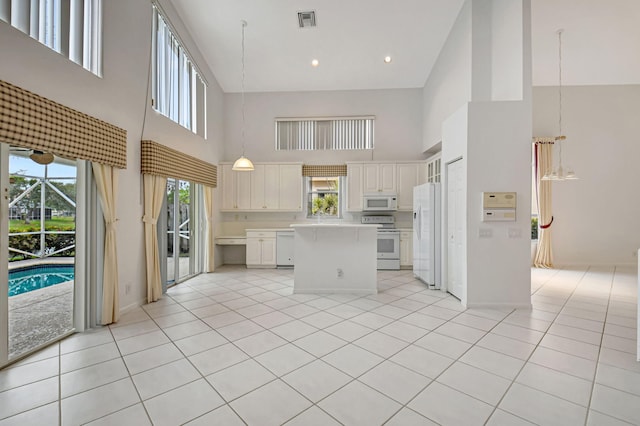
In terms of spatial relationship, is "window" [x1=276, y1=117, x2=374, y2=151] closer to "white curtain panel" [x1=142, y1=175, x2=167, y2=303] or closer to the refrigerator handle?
the refrigerator handle

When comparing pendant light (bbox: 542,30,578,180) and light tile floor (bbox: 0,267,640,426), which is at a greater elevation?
pendant light (bbox: 542,30,578,180)

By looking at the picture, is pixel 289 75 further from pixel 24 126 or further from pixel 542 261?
pixel 542 261

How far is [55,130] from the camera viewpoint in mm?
2453

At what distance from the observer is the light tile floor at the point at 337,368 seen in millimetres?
1804

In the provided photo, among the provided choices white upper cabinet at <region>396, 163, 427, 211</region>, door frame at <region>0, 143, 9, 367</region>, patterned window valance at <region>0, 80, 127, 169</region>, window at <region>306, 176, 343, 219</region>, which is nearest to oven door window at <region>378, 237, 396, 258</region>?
white upper cabinet at <region>396, 163, 427, 211</region>

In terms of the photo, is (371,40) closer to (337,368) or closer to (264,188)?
(264,188)

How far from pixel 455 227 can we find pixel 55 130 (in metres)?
4.74

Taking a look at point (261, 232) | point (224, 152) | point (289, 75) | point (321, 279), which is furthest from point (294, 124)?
point (321, 279)

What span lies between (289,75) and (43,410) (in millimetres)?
6336

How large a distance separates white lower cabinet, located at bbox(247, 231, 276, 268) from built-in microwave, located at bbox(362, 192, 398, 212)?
7.25ft

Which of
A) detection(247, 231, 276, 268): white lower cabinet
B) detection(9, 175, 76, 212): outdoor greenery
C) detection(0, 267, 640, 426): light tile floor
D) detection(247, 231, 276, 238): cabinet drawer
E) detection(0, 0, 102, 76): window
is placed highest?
detection(0, 0, 102, 76): window

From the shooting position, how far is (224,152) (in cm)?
701

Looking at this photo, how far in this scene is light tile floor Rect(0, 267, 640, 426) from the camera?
1.80 meters

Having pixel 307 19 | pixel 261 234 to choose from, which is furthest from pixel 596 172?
pixel 261 234
